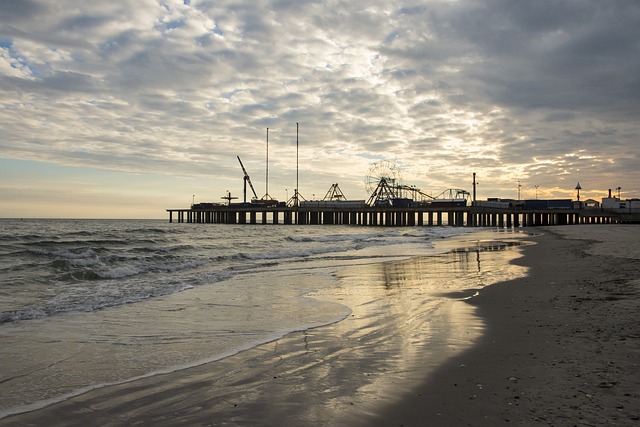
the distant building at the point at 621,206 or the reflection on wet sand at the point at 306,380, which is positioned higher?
the distant building at the point at 621,206

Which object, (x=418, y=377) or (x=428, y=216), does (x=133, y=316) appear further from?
(x=428, y=216)

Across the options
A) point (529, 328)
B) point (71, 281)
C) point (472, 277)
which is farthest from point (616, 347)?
point (71, 281)

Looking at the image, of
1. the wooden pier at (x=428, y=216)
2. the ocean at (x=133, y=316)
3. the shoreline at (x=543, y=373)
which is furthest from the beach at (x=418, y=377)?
the wooden pier at (x=428, y=216)

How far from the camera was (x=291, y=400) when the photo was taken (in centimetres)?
419

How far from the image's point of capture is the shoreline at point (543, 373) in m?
3.63

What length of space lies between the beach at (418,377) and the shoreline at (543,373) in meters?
0.01

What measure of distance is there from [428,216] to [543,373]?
95.6 m

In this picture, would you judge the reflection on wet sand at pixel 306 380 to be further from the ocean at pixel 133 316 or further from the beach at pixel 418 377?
the ocean at pixel 133 316

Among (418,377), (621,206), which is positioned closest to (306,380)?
(418,377)

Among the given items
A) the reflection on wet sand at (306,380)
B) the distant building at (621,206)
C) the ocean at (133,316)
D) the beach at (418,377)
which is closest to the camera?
the beach at (418,377)

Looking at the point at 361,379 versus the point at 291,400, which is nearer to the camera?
the point at 291,400

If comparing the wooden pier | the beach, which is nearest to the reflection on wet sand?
the beach

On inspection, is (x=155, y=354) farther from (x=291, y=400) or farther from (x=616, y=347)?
(x=616, y=347)

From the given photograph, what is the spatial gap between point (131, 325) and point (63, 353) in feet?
5.80
